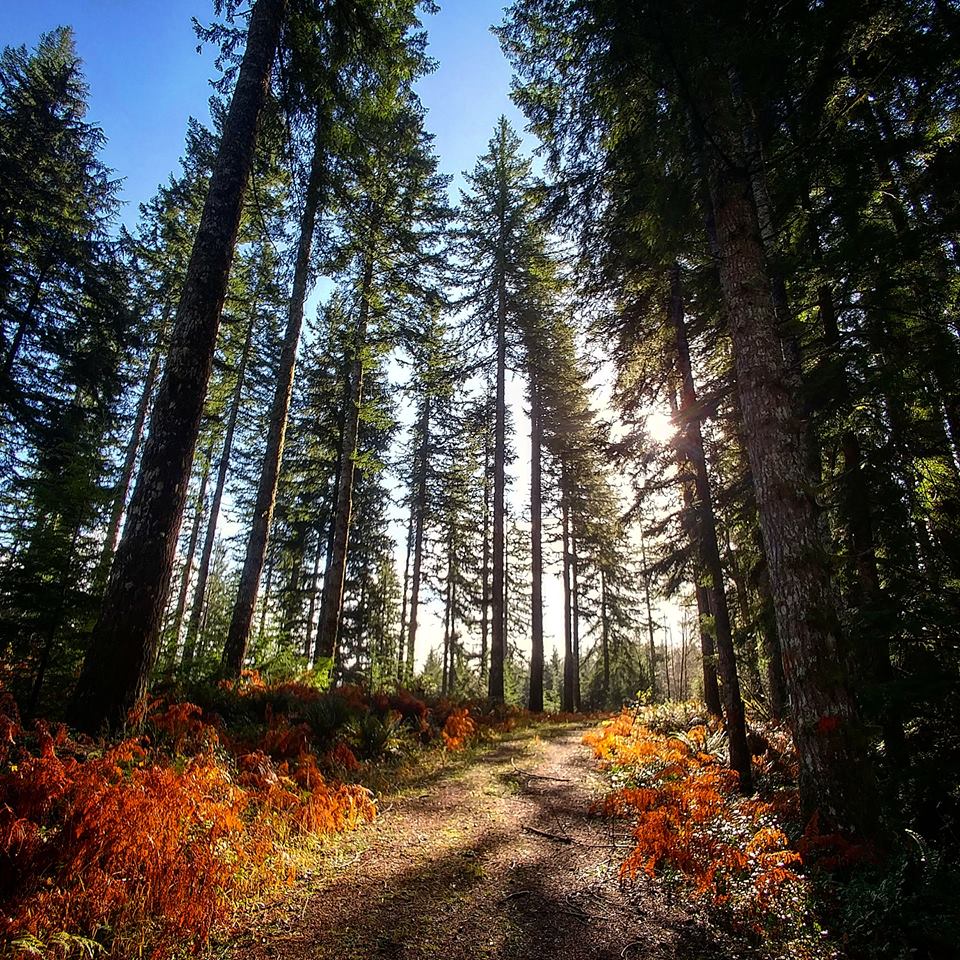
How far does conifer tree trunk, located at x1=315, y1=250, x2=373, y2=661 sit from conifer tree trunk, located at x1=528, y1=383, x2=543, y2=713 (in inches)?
281

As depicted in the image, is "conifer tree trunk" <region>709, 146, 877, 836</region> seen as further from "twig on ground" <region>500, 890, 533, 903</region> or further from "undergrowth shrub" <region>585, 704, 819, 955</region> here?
"twig on ground" <region>500, 890, 533, 903</region>

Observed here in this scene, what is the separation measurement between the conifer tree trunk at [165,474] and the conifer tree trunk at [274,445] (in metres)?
4.54

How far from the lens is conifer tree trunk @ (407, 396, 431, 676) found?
76.1 ft

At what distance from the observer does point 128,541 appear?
195 inches

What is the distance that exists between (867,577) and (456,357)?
14080 millimetres

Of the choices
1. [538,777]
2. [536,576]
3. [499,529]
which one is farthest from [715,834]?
→ [536,576]

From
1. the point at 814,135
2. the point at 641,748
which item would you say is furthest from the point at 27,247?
the point at 641,748

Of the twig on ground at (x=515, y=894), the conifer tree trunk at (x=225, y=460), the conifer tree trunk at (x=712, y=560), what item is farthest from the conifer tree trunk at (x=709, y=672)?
the conifer tree trunk at (x=225, y=460)

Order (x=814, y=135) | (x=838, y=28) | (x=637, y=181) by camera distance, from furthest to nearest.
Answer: (x=637, y=181) → (x=814, y=135) → (x=838, y=28)

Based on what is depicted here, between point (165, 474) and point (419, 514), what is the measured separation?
18.7 meters

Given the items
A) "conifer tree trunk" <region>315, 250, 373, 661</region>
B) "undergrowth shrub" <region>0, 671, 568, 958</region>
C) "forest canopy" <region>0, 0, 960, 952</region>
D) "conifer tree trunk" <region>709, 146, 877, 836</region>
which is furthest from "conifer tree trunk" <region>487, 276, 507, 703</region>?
"conifer tree trunk" <region>709, 146, 877, 836</region>

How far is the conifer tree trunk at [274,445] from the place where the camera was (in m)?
10.3

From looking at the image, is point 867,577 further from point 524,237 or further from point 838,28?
point 524,237

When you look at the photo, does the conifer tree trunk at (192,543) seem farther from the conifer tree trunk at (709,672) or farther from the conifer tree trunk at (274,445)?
the conifer tree trunk at (709,672)
